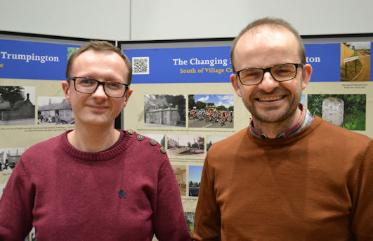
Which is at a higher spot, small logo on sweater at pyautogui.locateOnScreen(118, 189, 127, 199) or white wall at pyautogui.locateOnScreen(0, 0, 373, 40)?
white wall at pyautogui.locateOnScreen(0, 0, 373, 40)

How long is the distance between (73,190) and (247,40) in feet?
2.80

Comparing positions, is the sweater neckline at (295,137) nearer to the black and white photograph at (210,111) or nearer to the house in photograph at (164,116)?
the black and white photograph at (210,111)

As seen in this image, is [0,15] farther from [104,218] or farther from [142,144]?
[104,218]

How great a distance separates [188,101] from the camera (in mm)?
2146

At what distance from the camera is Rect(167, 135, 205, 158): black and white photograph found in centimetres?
215

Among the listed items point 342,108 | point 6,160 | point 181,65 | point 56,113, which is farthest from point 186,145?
point 6,160

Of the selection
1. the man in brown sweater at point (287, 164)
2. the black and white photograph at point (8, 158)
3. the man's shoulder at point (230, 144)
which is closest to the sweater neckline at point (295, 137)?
the man in brown sweater at point (287, 164)

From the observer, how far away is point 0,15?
220cm

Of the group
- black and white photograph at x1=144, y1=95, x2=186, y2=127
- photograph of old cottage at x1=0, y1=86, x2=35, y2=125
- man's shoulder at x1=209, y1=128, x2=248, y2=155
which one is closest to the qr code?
black and white photograph at x1=144, y1=95, x2=186, y2=127

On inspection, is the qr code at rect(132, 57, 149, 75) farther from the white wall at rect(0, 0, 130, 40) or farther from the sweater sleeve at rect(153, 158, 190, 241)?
the sweater sleeve at rect(153, 158, 190, 241)

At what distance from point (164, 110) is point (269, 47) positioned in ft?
Answer: 3.64

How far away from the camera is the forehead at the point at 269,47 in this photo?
3.76 ft

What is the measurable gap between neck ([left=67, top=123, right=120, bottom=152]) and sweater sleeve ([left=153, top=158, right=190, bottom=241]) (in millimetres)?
251

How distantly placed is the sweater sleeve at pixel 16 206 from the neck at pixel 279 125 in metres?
0.92
